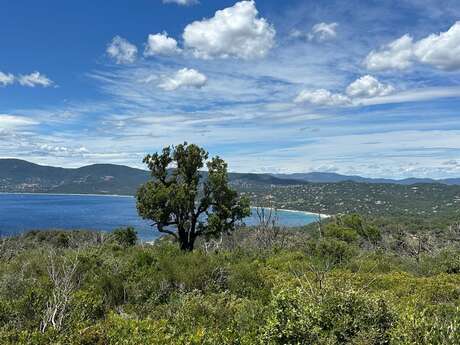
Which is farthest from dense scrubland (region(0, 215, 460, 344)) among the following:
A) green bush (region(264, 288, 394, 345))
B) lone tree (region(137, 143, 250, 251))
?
lone tree (region(137, 143, 250, 251))

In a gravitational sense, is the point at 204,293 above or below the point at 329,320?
→ below

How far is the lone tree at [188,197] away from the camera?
27.9 m

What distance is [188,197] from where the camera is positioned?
27703mm

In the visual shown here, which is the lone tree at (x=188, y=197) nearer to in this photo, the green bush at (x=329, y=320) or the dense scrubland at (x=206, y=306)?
the dense scrubland at (x=206, y=306)

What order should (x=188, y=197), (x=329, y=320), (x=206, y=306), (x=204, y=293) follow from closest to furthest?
1. (x=329, y=320)
2. (x=206, y=306)
3. (x=204, y=293)
4. (x=188, y=197)

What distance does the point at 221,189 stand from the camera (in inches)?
1139

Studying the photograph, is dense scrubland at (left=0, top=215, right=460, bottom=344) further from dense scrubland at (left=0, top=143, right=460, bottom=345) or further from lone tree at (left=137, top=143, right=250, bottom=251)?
lone tree at (left=137, top=143, right=250, bottom=251)

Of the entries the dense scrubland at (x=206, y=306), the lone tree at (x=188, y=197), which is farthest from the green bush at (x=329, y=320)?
the lone tree at (x=188, y=197)

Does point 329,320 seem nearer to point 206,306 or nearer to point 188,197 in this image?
point 206,306

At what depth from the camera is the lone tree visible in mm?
27891

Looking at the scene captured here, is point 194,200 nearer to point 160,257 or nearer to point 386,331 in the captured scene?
point 160,257

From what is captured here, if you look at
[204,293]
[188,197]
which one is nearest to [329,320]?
[204,293]

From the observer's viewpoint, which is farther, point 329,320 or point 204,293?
point 204,293

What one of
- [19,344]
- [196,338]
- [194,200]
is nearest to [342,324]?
[196,338]
